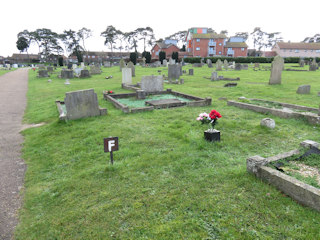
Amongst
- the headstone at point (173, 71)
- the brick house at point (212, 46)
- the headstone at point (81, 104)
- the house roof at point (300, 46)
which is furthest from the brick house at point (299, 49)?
the headstone at point (81, 104)

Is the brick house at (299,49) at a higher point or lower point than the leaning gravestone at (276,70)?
higher

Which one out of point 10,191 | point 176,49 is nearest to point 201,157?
point 10,191

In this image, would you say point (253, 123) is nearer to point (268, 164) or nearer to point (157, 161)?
point (268, 164)

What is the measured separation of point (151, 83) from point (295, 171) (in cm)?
941

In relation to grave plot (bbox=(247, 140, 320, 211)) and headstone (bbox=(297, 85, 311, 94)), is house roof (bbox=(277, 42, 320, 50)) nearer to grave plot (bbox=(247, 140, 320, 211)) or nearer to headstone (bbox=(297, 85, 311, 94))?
headstone (bbox=(297, 85, 311, 94))

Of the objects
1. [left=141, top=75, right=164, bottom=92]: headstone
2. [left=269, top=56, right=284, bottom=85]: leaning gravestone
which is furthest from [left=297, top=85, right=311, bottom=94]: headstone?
[left=141, top=75, right=164, bottom=92]: headstone

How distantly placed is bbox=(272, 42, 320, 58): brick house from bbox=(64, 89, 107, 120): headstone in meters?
73.2

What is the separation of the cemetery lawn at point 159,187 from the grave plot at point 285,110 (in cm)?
32

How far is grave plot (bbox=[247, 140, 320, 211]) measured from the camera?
3048mm

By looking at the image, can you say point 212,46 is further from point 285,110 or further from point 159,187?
point 159,187

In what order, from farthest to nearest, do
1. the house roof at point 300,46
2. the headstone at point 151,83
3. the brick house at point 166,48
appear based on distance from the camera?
the brick house at point 166,48, the house roof at point 300,46, the headstone at point 151,83

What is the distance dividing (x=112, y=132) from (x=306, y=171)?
4.57m

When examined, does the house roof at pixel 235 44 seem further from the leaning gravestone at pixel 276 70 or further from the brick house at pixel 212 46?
the leaning gravestone at pixel 276 70

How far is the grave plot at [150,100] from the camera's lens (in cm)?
912
